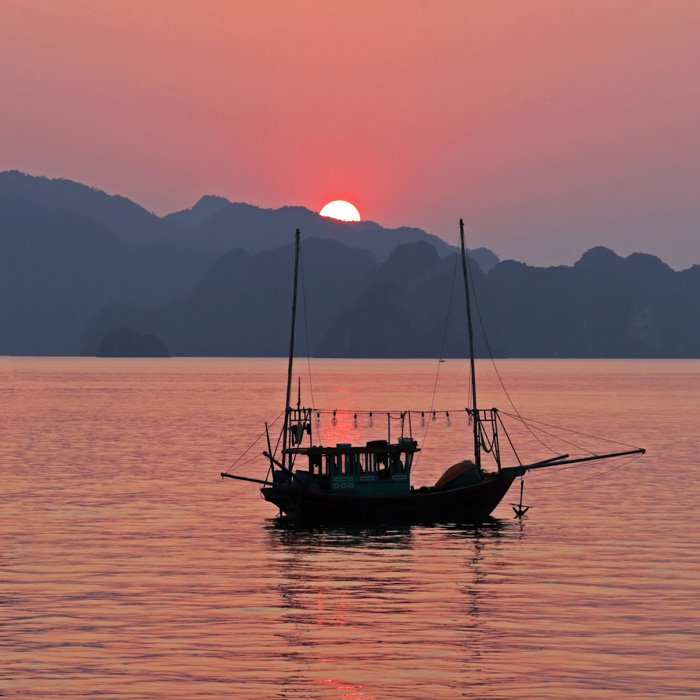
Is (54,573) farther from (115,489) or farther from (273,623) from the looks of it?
(115,489)

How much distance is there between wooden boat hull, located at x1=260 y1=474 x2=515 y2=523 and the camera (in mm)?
56406

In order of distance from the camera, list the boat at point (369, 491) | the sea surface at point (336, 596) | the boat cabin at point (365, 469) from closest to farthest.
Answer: the sea surface at point (336, 596) → the boat at point (369, 491) → the boat cabin at point (365, 469)

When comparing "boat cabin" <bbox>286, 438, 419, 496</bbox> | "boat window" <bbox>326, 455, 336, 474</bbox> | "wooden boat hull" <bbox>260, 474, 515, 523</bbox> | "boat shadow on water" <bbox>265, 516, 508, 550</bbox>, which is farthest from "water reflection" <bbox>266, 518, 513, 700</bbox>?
"boat window" <bbox>326, 455, 336, 474</bbox>

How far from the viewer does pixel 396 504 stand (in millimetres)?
56531

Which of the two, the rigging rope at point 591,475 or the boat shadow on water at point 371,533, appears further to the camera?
the rigging rope at point 591,475

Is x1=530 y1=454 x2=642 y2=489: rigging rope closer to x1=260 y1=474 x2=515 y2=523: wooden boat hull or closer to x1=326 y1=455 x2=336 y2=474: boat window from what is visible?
x1=260 y1=474 x2=515 y2=523: wooden boat hull

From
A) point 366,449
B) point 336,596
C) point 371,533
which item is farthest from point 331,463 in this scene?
point 336,596

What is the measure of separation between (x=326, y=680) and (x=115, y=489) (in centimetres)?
4929

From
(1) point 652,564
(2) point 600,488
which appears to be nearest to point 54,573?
(1) point 652,564

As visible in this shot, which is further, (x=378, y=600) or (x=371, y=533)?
(x=371, y=533)

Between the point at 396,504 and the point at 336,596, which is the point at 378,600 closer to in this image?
the point at 336,596

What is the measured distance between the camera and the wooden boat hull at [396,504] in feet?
185

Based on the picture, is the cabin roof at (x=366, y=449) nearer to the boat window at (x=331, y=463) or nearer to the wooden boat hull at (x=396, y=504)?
the boat window at (x=331, y=463)

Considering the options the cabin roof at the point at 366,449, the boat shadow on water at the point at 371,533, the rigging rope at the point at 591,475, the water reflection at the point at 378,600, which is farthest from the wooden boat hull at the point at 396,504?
the rigging rope at the point at 591,475
